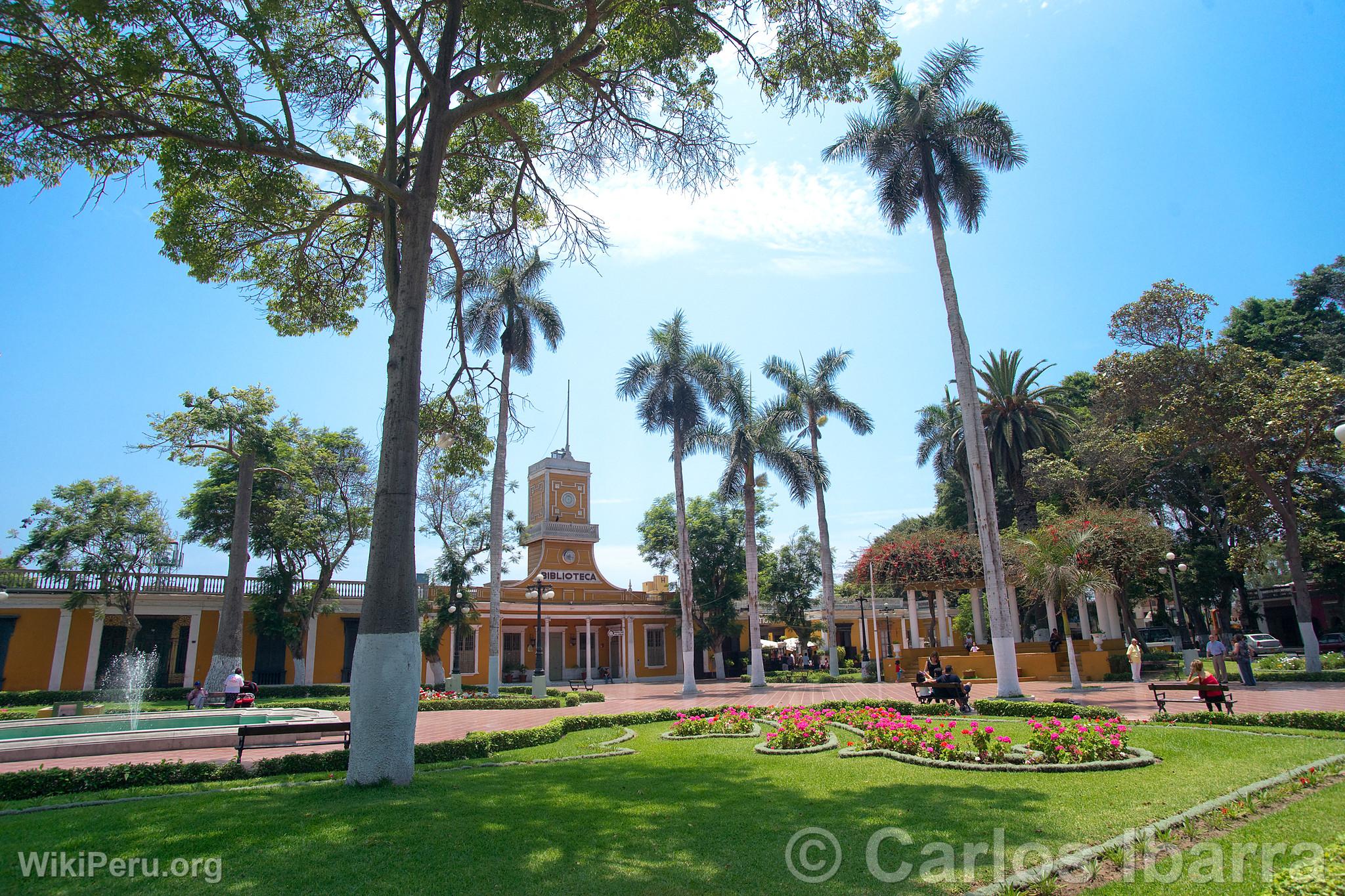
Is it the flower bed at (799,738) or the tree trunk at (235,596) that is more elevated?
the tree trunk at (235,596)

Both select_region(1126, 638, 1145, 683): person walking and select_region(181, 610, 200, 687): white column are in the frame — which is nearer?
select_region(1126, 638, 1145, 683): person walking

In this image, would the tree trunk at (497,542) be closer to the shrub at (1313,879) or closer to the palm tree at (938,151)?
the palm tree at (938,151)

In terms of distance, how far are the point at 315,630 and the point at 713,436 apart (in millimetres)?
18323

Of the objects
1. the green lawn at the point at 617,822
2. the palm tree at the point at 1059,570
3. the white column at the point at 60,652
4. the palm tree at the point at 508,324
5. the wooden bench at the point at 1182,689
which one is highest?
the palm tree at the point at 508,324

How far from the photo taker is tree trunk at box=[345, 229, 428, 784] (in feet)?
25.3

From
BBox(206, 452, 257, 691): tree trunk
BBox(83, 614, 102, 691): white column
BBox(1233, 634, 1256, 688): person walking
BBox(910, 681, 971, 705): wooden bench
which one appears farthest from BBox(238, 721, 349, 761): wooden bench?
BBox(83, 614, 102, 691): white column

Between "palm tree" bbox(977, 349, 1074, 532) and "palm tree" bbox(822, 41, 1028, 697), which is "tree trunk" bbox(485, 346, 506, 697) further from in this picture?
"palm tree" bbox(977, 349, 1074, 532)

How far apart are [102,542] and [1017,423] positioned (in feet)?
118

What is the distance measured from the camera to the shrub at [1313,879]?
A: 339cm

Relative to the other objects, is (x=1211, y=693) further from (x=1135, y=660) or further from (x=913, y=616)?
(x=913, y=616)

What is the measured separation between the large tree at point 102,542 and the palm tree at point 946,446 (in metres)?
34.8

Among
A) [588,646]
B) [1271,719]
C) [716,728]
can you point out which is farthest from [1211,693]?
[588,646]

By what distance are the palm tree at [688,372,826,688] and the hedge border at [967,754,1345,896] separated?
2074 centimetres

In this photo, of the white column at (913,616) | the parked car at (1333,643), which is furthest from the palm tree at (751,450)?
the parked car at (1333,643)
